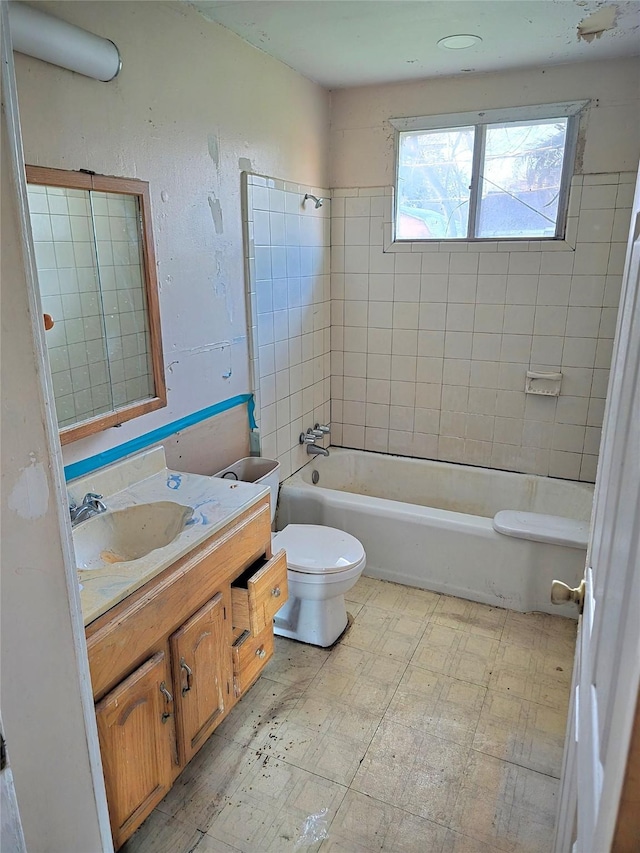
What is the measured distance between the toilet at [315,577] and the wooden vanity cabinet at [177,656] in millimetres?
235

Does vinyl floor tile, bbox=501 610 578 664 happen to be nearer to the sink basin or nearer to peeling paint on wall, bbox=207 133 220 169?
the sink basin

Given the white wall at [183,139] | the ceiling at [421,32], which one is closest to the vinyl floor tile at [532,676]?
the white wall at [183,139]

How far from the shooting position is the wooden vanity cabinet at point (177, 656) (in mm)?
1328

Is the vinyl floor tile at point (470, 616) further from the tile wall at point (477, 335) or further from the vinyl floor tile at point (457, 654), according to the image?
the tile wall at point (477, 335)

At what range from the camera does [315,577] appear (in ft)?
7.22

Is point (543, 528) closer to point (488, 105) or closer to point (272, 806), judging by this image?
point (272, 806)

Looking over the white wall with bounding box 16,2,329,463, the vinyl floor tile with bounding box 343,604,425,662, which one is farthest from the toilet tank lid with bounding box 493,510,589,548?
the white wall with bounding box 16,2,329,463

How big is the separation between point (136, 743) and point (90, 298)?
1233mm

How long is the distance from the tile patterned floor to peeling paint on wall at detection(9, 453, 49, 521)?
135cm

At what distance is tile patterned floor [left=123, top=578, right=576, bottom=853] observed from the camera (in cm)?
159

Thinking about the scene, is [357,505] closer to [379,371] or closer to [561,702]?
[379,371]

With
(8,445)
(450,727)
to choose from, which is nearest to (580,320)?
(450,727)

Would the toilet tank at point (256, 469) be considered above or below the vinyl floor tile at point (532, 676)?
above

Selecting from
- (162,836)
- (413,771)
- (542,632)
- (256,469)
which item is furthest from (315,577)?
(542,632)
